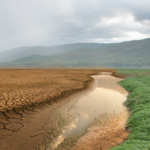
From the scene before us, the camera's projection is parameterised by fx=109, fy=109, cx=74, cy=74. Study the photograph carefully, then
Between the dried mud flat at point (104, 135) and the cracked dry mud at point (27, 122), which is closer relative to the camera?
the dried mud flat at point (104, 135)

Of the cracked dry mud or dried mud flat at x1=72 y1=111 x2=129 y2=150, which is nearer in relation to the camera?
dried mud flat at x1=72 y1=111 x2=129 y2=150

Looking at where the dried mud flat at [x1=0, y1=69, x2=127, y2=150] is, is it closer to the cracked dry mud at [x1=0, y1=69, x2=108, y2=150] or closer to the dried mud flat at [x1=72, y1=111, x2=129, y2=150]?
the cracked dry mud at [x1=0, y1=69, x2=108, y2=150]

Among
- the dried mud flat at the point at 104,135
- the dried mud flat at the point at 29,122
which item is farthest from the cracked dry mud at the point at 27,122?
the dried mud flat at the point at 104,135

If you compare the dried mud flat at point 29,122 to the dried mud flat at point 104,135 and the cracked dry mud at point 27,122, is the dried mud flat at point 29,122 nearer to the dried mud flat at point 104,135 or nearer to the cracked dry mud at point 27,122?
the cracked dry mud at point 27,122

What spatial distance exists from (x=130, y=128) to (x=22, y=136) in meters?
5.21

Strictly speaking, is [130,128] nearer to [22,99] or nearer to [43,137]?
[43,137]

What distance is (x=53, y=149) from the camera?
13.9 ft

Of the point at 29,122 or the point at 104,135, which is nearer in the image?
the point at 104,135

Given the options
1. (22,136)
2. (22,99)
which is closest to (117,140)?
(22,136)

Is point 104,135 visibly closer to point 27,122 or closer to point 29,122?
point 29,122

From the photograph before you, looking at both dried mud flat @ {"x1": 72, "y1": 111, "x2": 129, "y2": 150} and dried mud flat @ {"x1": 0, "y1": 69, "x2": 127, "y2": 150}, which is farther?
dried mud flat @ {"x1": 0, "y1": 69, "x2": 127, "y2": 150}

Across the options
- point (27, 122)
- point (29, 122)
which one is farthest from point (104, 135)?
point (27, 122)

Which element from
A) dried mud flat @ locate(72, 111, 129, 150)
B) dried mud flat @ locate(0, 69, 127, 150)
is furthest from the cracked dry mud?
dried mud flat @ locate(72, 111, 129, 150)

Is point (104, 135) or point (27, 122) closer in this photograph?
point (104, 135)
